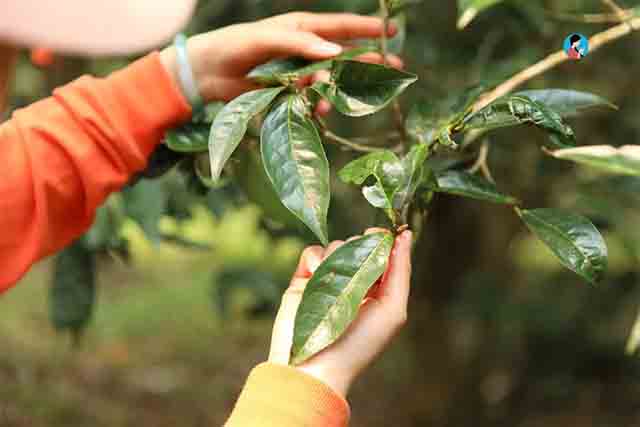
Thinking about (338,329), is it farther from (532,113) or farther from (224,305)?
(224,305)

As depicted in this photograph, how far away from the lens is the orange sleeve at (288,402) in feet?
2.29

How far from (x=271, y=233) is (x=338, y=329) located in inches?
32.6

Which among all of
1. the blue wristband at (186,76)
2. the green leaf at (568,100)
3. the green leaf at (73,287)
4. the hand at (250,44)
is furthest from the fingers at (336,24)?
the green leaf at (73,287)

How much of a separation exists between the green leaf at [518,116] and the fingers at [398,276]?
0.36ft

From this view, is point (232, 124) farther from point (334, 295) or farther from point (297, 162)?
point (334, 295)

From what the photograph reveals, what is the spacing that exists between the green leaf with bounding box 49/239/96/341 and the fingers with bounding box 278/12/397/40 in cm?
59

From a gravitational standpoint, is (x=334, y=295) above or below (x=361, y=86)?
below

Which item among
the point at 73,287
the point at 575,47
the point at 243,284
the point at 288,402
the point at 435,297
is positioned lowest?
the point at 435,297

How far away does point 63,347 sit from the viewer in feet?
11.1

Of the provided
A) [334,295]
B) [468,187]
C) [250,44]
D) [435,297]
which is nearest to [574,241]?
[468,187]

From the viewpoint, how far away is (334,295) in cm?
67

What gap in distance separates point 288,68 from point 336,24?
16 centimetres

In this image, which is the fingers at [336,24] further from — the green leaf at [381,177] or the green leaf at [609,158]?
the green leaf at [609,158]

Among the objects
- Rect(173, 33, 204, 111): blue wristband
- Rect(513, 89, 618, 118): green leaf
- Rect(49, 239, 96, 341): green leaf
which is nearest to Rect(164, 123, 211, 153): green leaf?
Rect(173, 33, 204, 111): blue wristband
